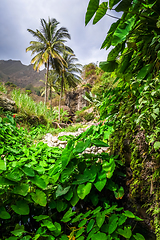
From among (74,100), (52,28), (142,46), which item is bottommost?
(142,46)

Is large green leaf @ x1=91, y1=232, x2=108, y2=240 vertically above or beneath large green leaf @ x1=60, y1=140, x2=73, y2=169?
beneath

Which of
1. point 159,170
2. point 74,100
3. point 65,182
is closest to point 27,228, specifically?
point 65,182

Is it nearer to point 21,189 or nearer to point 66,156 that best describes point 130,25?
point 66,156

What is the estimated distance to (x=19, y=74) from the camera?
128 feet

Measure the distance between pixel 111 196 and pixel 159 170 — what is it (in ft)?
1.59

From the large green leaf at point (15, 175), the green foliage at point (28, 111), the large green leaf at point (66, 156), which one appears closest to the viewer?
the large green leaf at point (15, 175)

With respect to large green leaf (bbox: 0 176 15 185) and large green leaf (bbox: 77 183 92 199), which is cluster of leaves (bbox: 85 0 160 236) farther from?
large green leaf (bbox: 0 176 15 185)

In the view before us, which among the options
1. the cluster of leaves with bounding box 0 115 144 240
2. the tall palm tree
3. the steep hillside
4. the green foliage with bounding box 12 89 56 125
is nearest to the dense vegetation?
the cluster of leaves with bounding box 0 115 144 240

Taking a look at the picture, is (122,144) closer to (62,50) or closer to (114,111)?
(114,111)

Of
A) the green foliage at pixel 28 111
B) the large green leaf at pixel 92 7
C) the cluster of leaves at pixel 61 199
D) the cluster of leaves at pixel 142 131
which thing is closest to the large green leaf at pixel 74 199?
the cluster of leaves at pixel 61 199

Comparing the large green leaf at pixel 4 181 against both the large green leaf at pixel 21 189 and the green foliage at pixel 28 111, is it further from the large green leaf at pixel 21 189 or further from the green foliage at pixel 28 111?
the green foliage at pixel 28 111

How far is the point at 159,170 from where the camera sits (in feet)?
2.11

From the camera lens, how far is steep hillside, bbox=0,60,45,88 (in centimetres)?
→ 3619

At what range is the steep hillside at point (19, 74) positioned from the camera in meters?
36.2
